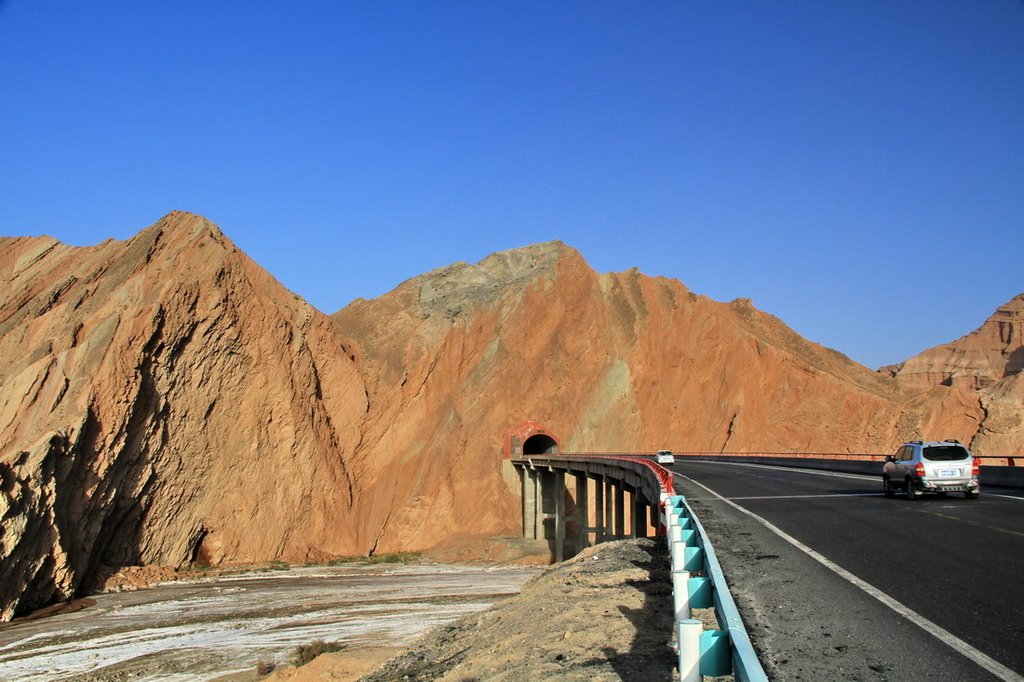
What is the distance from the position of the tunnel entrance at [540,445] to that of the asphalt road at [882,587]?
51.6 meters

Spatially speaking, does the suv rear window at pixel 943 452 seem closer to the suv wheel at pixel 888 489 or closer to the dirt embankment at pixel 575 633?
the suv wheel at pixel 888 489

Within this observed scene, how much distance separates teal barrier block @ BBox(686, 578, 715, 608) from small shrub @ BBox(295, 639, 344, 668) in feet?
63.3

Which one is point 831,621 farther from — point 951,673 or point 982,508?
point 982,508

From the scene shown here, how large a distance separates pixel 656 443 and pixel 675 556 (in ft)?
225

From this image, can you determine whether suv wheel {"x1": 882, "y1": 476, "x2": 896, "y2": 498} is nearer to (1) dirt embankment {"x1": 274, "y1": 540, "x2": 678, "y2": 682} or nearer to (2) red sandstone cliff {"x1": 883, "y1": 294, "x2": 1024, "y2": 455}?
(1) dirt embankment {"x1": 274, "y1": 540, "x2": 678, "y2": 682}

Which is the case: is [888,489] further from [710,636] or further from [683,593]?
[710,636]

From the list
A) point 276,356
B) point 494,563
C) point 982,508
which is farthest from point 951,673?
point 276,356

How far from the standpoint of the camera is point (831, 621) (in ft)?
29.1

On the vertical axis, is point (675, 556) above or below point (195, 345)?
below

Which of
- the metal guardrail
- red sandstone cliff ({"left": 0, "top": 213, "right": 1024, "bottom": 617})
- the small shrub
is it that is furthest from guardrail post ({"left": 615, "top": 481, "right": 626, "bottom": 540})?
the metal guardrail

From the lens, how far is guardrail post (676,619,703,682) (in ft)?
18.3

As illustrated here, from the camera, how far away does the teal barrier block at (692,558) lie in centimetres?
915

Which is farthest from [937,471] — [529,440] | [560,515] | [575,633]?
[529,440]

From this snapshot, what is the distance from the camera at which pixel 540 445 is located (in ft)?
249
